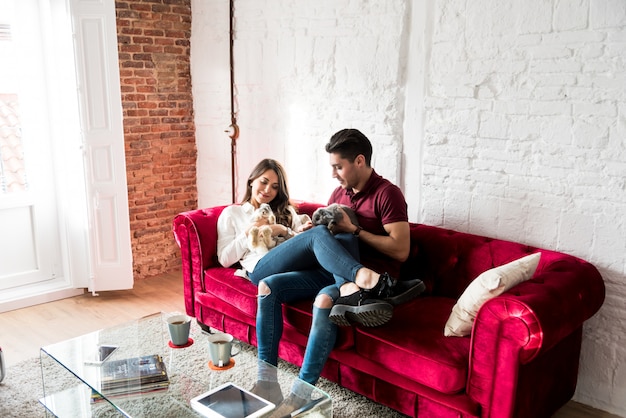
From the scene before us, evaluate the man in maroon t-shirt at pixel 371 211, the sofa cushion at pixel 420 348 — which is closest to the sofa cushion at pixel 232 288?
the man in maroon t-shirt at pixel 371 211

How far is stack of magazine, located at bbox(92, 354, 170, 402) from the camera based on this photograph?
2.50m

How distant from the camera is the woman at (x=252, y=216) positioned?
3.54 metres

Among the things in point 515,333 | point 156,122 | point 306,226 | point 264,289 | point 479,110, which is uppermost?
point 479,110

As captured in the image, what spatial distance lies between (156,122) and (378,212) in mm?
2540

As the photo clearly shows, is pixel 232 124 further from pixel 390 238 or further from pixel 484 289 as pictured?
pixel 484 289

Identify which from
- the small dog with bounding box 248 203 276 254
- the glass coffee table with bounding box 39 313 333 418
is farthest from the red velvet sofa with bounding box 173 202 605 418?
the glass coffee table with bounding box 39 313 333 418

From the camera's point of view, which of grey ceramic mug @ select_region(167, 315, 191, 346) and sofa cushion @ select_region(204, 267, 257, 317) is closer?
grey ceramic mug @ select_region(167, 315, 191, 346)

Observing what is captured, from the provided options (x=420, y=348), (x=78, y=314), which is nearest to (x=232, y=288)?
(x=420, y=348)

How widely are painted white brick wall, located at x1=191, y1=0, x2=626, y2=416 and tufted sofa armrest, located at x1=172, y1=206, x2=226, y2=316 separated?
0.89 metres

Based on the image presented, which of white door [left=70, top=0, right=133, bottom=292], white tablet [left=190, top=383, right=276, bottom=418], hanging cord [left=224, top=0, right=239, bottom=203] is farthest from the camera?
hanging cord [left=224, top=0, right=239, bottom=203]

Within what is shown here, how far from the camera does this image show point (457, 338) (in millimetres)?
2658

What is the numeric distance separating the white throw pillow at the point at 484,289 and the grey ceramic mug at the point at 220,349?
99 centimetres

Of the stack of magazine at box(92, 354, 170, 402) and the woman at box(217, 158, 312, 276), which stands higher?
the woman at box(217, 158, 312, 276)

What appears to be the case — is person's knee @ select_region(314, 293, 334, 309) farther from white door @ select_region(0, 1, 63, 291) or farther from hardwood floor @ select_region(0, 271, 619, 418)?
white door @ select_region(0, 1, 63, 291)
